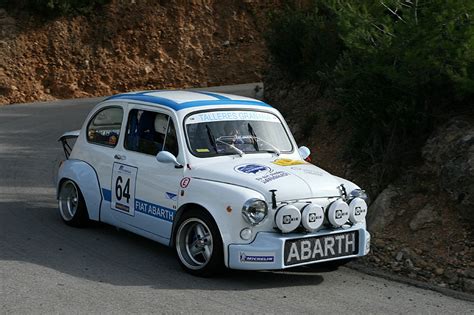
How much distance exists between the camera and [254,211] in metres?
7.57

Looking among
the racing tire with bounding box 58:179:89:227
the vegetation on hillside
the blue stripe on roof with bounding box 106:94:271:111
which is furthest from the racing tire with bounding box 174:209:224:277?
the vegetation on hillside

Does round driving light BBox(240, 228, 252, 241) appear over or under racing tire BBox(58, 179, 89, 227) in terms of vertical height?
over

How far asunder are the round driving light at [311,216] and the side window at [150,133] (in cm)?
170

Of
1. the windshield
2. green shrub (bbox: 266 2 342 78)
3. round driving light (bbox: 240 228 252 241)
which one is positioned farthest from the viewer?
green shrub (bbox: 266 2 342 78)

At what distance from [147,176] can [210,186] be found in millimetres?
1044

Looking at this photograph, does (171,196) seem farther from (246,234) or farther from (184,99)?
(184,99)

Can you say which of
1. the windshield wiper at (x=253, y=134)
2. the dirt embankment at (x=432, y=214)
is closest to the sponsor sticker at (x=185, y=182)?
the windshield wiper at (x=253, y=134)

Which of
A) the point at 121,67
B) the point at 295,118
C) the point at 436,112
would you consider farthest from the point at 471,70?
the point at 121,67

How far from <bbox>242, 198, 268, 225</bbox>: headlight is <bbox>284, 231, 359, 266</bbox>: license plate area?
0.34 meters

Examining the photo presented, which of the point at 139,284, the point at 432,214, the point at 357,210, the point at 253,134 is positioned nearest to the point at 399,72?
the point at 432,214

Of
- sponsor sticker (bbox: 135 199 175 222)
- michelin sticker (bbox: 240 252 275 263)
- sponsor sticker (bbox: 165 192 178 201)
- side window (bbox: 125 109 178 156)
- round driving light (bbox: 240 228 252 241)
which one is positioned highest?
side window (bbox: 125 109 178 156)

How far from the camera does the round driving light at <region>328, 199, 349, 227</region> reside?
25.6ft

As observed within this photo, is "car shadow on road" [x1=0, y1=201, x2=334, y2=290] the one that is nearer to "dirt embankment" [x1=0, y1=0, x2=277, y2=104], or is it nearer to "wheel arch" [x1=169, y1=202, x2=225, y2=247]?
"wheel arch" [x1=169, y1=202, x2=225, y2=247]

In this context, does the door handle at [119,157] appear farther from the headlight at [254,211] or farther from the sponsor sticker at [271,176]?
the headlight at [254,211]
